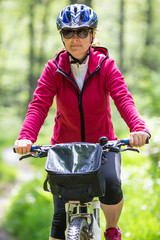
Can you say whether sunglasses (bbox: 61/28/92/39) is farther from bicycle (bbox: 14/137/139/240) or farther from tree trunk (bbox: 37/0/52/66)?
tree trunk (bbox: 37/0/52/66)

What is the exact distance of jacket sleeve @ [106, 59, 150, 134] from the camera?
292 cm

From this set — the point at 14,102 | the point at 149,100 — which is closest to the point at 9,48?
the point at 14,102

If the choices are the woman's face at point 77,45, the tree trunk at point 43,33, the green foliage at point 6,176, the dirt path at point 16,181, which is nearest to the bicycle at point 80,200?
the woman's face at point 77,45

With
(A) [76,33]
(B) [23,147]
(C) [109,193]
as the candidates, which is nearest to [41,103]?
(B) [23,147]

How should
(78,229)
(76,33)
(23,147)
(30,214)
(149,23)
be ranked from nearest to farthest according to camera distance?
(78,229) < (23,147) < (76,33) < (30,214) < (149,23)

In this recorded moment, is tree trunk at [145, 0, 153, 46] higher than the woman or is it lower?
higher

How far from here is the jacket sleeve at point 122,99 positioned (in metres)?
2.92

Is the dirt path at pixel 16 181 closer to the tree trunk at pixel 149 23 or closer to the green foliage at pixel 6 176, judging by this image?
the green foliage at pixel 6 176

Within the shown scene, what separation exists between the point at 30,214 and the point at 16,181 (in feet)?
17.1

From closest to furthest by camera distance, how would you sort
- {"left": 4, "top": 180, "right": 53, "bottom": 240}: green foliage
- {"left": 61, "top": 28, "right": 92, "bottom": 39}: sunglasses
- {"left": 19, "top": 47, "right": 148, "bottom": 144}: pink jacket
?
{"left": 19, "top": 47, "right": 148, "bottom": 144}: pink jacket → {"left": 61, "top": 28, "right": 92, "bottom": 39}: sunglasses → {"left": 4, "top": 180, "right": 53, "bottom": 240}: green foliage

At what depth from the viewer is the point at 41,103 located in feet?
10.7

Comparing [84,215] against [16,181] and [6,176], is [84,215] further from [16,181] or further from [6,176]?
[6,176]

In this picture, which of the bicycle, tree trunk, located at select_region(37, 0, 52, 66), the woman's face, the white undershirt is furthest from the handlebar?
tree trunk, located at select_region(37, 0, 52, 66)

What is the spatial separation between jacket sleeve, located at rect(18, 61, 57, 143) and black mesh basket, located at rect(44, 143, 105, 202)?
0.49m
